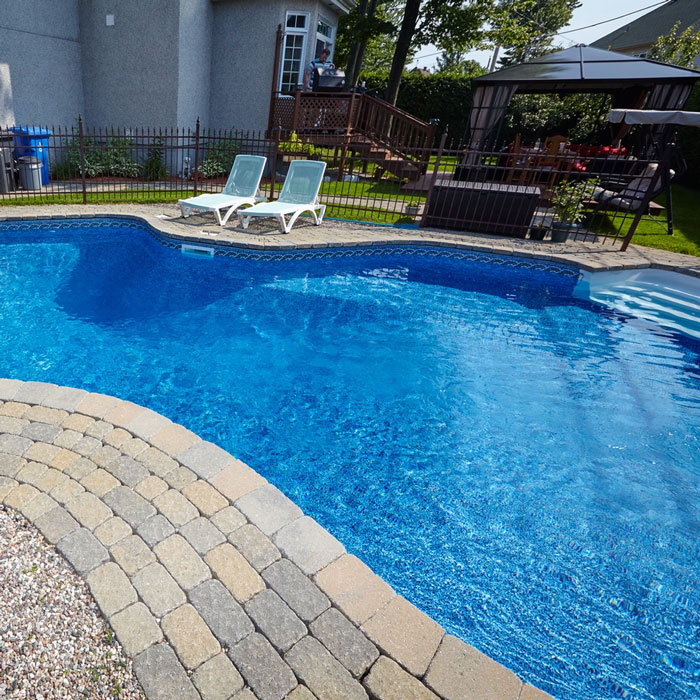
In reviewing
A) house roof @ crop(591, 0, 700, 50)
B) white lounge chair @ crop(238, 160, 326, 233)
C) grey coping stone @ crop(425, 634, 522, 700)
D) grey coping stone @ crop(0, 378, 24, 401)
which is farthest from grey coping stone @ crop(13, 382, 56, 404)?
house roof @ crop(591, 0, 700, 50)

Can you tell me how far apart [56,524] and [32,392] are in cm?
148

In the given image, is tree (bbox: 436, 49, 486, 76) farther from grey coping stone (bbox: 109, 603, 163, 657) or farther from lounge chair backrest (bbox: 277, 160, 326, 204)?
grey coping stone (bbox: 109, 603, 163, 657)

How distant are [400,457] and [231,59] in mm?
14035

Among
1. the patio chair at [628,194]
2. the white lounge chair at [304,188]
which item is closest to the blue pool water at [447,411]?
the white lounge chair at [304,188]

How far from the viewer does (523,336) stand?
20.7 ft

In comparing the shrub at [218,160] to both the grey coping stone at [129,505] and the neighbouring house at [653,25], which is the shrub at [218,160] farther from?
the neighbouring house at [653,25]

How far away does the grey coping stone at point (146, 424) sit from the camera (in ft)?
10.5

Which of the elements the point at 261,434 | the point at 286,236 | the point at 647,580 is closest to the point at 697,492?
the point at 647,580

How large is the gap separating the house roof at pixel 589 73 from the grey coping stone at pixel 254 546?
13.0 meters

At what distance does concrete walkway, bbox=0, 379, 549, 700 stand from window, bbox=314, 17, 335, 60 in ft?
47.4

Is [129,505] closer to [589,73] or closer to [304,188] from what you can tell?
[304,188]

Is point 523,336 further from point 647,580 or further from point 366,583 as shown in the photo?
point 366,583

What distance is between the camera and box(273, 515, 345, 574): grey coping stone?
2.41 m

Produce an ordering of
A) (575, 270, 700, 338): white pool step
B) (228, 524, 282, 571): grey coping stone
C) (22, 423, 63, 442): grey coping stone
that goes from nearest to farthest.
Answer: (228, 524, 282, 571): grey coping stone, (22, 423, 63, 442): grey coping stone, (575, 270, 700, 338): white pool step
